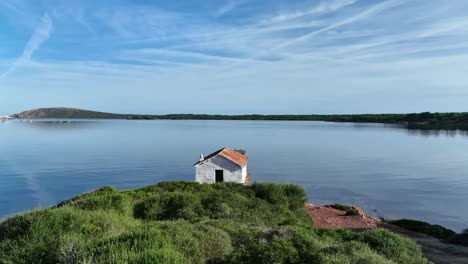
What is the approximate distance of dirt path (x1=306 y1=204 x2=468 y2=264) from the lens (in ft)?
54.6

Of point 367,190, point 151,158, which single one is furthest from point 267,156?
point 367,190

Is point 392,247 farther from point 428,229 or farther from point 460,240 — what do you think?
point 428,229

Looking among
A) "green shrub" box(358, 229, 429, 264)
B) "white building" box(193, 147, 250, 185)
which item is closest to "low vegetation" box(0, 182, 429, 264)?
"green shrub" box(358, 229, 429, 264)

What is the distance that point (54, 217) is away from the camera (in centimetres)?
941

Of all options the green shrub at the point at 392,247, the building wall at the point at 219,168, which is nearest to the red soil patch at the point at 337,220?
the building wall at the point at 219,168

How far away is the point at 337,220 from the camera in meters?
26.6

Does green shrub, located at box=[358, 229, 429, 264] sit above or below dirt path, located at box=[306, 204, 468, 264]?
above

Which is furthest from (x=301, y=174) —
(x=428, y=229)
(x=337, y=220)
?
(x=428, y=229)

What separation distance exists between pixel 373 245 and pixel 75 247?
732cm

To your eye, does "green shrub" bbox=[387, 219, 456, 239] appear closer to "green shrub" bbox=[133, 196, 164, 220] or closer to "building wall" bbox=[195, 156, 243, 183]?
"building wall" bbox=[195, 156, 243, 183]

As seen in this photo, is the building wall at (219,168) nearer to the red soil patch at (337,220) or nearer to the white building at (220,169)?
the white building at (220,169)

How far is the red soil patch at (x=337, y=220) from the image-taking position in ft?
81.9

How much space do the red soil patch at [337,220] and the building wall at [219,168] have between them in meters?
6.41

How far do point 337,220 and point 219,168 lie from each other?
10058 millimetres
